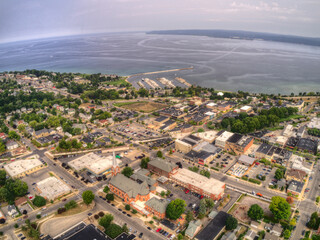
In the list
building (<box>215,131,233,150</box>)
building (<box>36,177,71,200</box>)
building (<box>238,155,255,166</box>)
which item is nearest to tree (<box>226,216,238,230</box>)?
building (<box>238,155,255,166</box>)

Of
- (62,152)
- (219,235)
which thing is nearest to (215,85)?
(62,152)

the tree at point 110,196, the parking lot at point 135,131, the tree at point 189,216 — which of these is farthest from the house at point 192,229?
the parking lot at point 135,131

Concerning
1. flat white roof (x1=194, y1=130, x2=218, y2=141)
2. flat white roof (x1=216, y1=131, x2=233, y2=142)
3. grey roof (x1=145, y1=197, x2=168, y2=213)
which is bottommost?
grey roof (x1=145, y1=197, x2=168, y2=213)

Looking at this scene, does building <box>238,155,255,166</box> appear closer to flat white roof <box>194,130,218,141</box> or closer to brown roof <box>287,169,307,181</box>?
brown roof <box>287,169,307,181</box>

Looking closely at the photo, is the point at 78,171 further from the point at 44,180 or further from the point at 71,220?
the point at 71,220

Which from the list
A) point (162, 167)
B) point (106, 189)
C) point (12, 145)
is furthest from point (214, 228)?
point (12, 145)

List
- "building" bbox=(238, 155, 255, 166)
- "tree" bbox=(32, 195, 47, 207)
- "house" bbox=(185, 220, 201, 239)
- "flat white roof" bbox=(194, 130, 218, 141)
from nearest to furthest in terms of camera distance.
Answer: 1. "house" bbox=(185, 220, 201, 239)
2. "tree" bbox=(32, 195, 47, 207)
3. "building" bbox=(238, 155, 255, 166)
4. "flat white roof" bbox=(194, 130, 218, 141)

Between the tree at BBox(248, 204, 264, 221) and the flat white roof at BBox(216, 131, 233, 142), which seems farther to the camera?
the flat white roof at BBox(216, 131, 233, 142)
